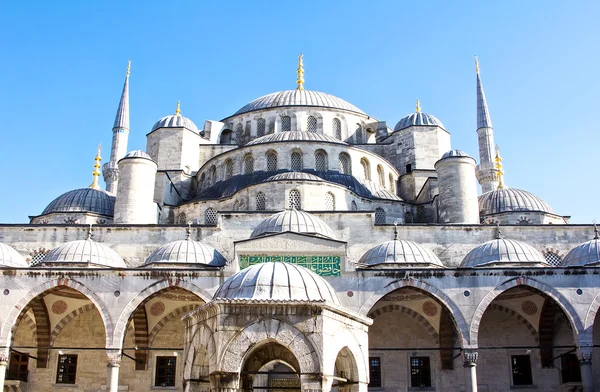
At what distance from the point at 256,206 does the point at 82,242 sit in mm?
4959

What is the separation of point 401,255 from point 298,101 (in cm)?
1167

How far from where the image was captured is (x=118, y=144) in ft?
96.7

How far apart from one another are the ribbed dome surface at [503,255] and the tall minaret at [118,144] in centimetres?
1693

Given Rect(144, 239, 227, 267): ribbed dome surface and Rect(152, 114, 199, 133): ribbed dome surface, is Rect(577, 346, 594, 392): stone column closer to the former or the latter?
Rect(144, 239, 227, 267): ribbed dome surface

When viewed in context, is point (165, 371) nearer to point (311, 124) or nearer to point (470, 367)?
point (470, 367)

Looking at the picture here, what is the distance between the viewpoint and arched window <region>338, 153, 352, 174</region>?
21.0 meters

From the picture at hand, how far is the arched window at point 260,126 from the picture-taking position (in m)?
24.9

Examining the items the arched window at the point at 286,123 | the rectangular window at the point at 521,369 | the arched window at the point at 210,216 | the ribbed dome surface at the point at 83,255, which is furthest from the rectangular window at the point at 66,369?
the arched window at the point at 286,123

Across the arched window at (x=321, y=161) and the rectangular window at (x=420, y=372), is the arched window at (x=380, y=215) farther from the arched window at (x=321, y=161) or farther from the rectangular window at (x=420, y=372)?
the rectangular window at (x=420, y=372)

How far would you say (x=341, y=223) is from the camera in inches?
680

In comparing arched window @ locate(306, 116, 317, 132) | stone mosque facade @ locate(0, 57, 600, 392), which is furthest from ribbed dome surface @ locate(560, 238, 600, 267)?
arched window @ locate(306, 116, 317, 132)

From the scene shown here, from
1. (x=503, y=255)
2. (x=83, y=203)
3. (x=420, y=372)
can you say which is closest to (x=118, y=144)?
(x=83, y=203)

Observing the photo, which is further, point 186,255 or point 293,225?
point 293,225

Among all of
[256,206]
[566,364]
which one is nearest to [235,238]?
[256,206]
